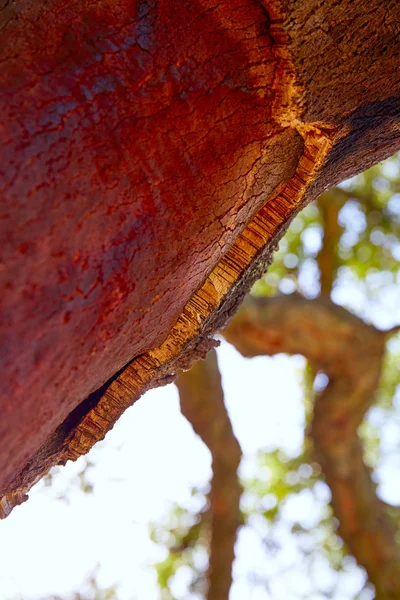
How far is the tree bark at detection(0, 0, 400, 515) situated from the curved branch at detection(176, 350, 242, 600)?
118 inches

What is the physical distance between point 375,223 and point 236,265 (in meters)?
5.45

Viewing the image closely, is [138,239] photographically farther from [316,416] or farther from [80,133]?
[316,416]

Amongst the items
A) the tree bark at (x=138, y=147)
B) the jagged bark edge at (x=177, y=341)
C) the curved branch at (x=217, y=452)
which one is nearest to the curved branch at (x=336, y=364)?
the curved branch at (x=217, y=452)

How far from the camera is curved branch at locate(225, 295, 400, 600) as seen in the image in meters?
4.36

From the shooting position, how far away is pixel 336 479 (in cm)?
443

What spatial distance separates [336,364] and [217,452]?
1.17 meters

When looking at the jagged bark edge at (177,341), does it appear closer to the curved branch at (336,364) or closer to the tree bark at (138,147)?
the tree bark at (138,147)

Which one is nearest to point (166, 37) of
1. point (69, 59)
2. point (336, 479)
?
point (69, 59)

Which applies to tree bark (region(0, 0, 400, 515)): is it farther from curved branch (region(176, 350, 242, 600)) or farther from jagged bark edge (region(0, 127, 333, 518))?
curved branch (region(176, 350, 242, 600))

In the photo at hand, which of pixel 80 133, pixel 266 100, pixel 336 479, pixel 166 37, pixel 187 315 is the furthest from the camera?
pixel 336 479

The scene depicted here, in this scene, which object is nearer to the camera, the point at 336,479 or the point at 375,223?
the point at 336,479

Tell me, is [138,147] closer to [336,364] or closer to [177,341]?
[177,341]

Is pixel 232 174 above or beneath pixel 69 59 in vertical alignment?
above

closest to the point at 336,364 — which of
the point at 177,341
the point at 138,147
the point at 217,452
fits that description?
the point at 217,452
